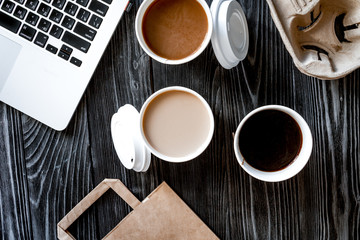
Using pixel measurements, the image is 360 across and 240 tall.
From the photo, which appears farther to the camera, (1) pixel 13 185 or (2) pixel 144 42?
(1) pixel 13 185

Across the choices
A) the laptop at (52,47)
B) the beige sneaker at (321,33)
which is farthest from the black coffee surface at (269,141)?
the laptop at (52,47)

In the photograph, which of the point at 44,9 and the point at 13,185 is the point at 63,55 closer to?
the point at 44,9

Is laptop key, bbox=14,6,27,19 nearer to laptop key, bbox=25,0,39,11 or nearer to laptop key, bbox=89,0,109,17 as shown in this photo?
laptop key, bbox=25,0,39,11

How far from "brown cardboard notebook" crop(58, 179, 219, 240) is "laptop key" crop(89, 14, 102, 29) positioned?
1.01 ft

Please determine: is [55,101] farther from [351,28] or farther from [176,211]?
[351,28]

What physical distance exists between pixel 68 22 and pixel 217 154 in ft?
1.26

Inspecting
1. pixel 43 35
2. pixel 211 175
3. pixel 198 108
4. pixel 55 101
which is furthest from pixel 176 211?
pixel 43 35

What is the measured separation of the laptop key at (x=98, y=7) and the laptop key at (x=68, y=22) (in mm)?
43

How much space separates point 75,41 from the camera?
68 cm

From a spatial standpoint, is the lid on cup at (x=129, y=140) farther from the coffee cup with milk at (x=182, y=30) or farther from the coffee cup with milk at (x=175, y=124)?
the coffee cup with milk at (x=182, y=30)

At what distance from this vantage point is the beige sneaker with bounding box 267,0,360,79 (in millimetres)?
598

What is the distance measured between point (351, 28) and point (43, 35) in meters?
0.56

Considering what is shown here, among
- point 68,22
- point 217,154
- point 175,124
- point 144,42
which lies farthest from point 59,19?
point 217,154

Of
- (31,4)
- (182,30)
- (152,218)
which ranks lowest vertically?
(152,218)
